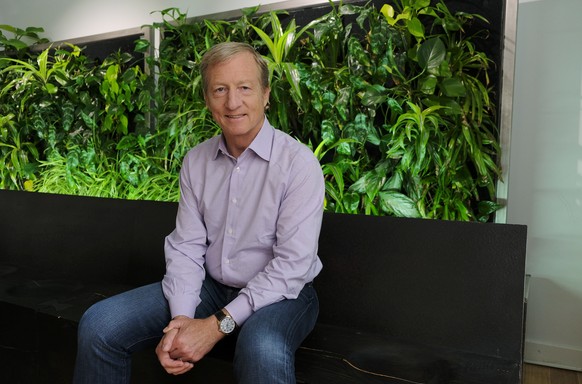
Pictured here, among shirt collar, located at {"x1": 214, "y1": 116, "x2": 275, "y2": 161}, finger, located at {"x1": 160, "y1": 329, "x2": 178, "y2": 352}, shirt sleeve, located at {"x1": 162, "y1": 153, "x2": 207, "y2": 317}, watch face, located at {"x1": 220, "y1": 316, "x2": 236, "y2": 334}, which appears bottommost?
finger, located at {"x1": 160, "y1": 329, "x2": 178, "y2": 352}

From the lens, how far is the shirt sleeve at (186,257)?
59.1 inches

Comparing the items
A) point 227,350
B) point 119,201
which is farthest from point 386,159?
point 119,201

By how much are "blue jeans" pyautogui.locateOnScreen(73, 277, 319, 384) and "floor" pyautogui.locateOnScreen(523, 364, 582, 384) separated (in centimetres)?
125

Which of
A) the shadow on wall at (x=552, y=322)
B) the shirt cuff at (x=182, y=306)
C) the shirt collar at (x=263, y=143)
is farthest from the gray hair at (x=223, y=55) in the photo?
the shadow on wall at (x=552, y=322)

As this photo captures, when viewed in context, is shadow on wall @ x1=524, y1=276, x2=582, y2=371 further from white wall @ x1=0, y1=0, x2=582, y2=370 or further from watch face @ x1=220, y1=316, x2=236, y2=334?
watch face @ x1=220, y1=316, x2=236, y2=334

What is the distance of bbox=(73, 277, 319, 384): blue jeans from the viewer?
126cm

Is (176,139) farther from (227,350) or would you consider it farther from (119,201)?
(227,350)

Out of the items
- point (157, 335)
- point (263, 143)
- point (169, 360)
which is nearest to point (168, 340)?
point (169, 360)

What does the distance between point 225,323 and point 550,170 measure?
166cm

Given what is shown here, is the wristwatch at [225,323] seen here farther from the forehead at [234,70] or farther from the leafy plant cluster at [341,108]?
the leafy plant cluster at [341,108]

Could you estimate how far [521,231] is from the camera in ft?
5.49

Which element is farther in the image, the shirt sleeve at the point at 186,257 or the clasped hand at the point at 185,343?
A: the shirt sleeve at the point at 186,257

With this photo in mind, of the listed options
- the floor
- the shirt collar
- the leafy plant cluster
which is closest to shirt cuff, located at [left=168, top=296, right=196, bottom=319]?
the shirt collar

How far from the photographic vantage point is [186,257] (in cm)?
163
